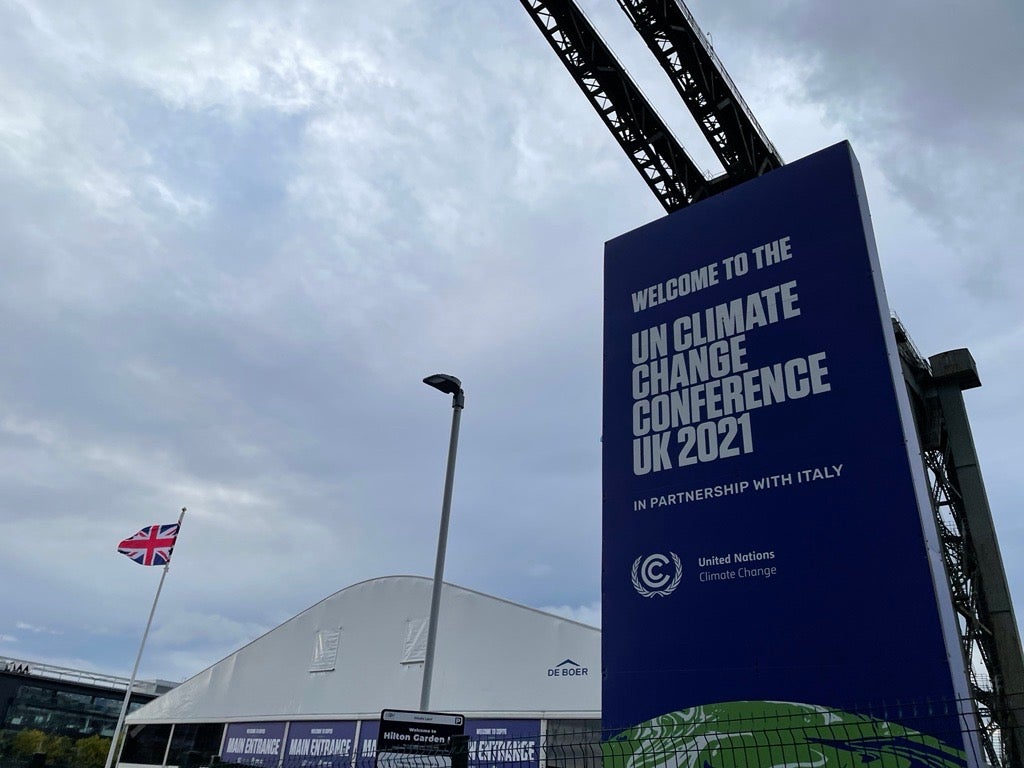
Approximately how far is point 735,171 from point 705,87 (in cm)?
238

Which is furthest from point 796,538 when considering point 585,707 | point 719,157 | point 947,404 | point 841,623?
point 947,404

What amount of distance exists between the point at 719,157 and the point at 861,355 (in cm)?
1316

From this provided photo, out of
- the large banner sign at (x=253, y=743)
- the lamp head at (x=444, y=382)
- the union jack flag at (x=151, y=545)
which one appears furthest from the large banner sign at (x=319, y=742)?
the lamp head at (x=444, y=382)

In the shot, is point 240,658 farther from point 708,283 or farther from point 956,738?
point 956,738

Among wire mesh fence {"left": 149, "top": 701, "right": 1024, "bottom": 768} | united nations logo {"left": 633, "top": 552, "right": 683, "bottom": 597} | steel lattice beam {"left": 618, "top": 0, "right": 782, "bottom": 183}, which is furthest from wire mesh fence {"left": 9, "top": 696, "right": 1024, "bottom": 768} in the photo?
steel lattice beam {"left": 618, "top": 0, "right": 782, "bottom": 183}

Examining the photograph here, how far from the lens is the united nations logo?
10172mm

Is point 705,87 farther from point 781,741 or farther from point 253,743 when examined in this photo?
point 253,743

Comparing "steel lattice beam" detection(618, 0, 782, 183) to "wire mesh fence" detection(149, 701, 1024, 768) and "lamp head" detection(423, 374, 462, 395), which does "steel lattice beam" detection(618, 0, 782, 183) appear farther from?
"wire mesh fence" detection(149, 701, 1024, 768)

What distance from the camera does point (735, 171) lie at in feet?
69.6

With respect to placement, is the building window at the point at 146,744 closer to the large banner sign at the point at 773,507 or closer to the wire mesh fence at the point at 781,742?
the wire mesh fence at the point at 781,742

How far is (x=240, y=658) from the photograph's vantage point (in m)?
30.3

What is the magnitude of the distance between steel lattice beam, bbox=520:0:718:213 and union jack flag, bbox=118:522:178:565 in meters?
22.3

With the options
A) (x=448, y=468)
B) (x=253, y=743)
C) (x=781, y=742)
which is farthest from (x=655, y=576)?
(x=253, y=743)

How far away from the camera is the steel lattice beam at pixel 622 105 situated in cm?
2025
